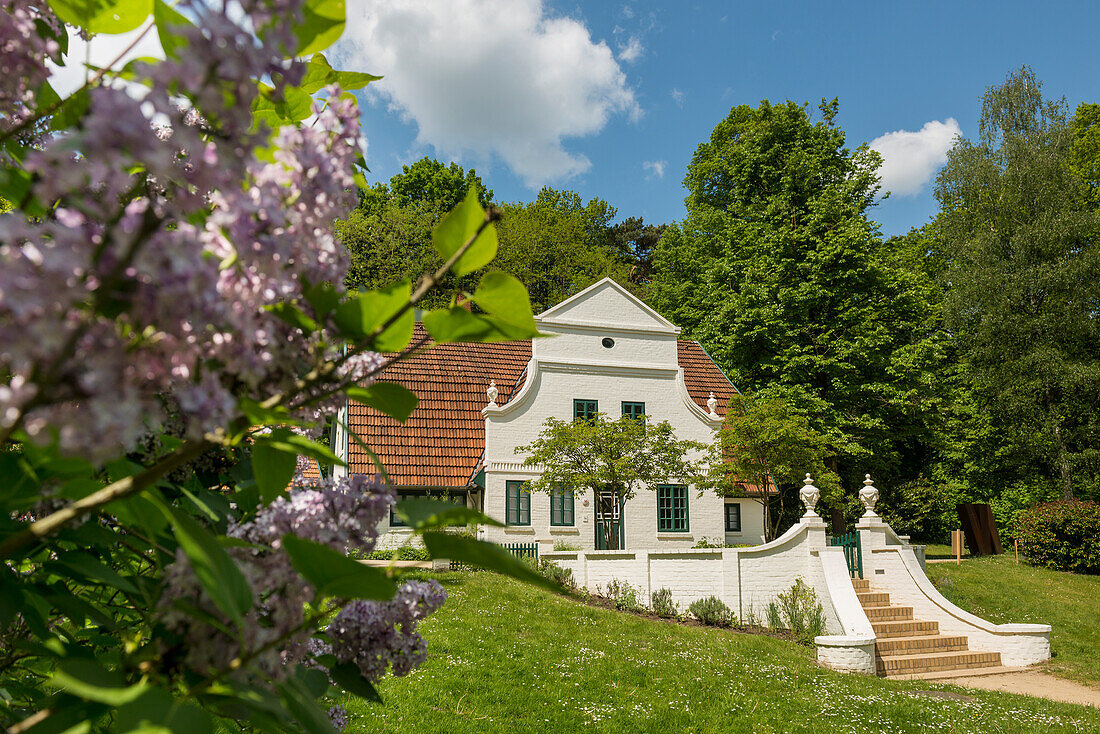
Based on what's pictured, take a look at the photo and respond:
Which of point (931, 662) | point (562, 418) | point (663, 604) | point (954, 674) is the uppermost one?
point (562, 418)

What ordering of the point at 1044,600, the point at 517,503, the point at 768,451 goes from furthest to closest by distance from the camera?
1. the point at 517,503
2. the point at 768,451
3. the point at 1044,600

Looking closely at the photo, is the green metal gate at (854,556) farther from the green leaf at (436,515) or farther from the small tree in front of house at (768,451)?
the green leaf at (436,515)

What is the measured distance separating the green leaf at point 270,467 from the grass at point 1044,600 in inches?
574

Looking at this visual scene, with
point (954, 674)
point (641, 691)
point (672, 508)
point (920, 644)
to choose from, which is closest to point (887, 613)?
point (920, 644)

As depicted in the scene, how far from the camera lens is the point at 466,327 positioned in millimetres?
881

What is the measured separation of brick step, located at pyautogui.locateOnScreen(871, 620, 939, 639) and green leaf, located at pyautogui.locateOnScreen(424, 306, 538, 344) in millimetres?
14232

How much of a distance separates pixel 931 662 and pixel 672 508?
34.7ft

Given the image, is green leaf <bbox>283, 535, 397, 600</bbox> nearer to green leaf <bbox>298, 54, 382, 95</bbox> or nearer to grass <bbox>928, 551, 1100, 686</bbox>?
green leaf <bbox>298, 54, 382, 95</bbox>

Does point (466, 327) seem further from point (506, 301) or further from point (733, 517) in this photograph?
point (733, 517)

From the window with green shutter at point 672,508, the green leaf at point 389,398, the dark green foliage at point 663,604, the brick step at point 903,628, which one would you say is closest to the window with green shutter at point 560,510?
the window with green shutter at point 672,508

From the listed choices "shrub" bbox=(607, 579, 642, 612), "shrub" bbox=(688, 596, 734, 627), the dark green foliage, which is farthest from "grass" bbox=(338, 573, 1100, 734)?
"shrub" bbox=(607, 579, 642, 612)

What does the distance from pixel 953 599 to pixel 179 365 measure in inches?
751

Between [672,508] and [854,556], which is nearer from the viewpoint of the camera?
[854,556]

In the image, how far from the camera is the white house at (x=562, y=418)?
67.7 ft
